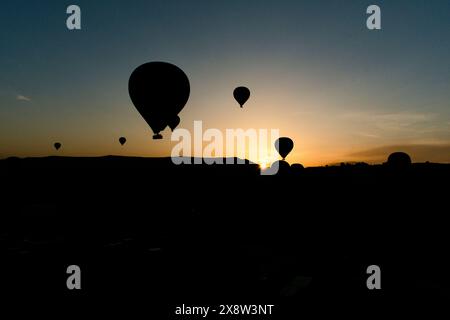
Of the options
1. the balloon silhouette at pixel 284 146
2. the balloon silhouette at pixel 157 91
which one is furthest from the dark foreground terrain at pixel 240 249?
the balloon silhouette at pixel 284 146

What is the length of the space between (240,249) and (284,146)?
97.8 feet

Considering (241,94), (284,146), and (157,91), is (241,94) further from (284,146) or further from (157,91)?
(157,91)

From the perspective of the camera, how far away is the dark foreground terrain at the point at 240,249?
226 inches

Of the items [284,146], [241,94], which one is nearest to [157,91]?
[241,94]

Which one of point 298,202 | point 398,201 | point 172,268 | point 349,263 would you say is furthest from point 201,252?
point 398,201

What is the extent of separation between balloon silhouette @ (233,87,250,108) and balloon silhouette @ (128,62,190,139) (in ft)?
43.1

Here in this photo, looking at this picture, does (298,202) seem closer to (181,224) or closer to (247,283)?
(181,224)

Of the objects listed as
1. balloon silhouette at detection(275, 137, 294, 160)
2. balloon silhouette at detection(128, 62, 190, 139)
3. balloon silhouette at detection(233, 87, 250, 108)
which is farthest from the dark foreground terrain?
balloon silhouette at detection(275, 137, 294, 160)

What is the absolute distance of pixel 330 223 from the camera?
43.9 ft

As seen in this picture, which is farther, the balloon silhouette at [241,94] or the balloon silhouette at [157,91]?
the balloon silhouette at [241,94]

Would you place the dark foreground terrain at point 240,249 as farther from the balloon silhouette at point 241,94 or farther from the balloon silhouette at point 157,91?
the balloon silhouette at point 241,94

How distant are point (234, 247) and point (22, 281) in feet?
19.2

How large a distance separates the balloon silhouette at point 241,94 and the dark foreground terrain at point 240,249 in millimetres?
9354
